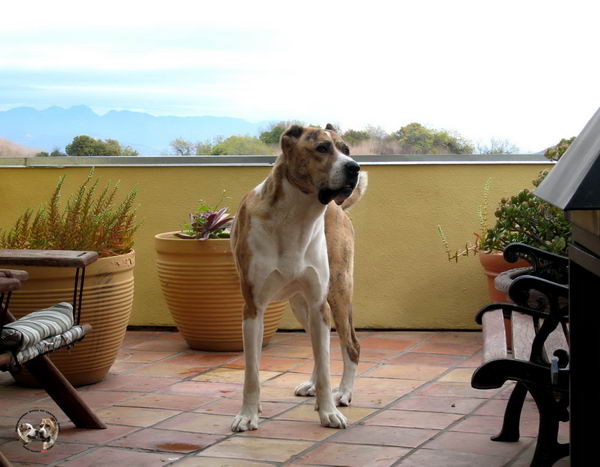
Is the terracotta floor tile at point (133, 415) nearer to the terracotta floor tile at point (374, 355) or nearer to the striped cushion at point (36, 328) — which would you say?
the striped cushion at point (36, 328)

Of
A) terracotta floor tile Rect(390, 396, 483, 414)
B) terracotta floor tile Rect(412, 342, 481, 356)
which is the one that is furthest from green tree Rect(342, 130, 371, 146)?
terracotta floor tile Rect(390, 396, 483, 414)

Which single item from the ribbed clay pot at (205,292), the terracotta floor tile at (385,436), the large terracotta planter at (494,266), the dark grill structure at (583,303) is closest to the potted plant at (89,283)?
the ribbed clay pot at (205,292)

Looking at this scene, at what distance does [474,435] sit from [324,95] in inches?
138

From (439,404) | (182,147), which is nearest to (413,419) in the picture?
(439,404)

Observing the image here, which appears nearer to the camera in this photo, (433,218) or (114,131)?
(433,218)

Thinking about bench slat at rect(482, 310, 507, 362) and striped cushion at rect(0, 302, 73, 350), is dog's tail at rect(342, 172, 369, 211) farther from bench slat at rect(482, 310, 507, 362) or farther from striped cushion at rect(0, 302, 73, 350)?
striped cushion at rect(0, 302, 73, 350)

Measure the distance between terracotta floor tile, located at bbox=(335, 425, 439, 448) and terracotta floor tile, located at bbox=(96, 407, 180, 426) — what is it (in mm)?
829

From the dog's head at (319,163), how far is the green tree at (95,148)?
2996mm

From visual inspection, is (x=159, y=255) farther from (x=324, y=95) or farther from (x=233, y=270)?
(x=324, y=95)

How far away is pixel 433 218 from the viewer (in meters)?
5.83

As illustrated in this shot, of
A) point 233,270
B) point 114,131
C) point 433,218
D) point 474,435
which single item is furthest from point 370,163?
point 474,435

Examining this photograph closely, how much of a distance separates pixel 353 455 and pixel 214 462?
510 mm

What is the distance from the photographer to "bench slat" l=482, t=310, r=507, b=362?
9.32ft

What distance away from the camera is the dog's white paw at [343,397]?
410cm
